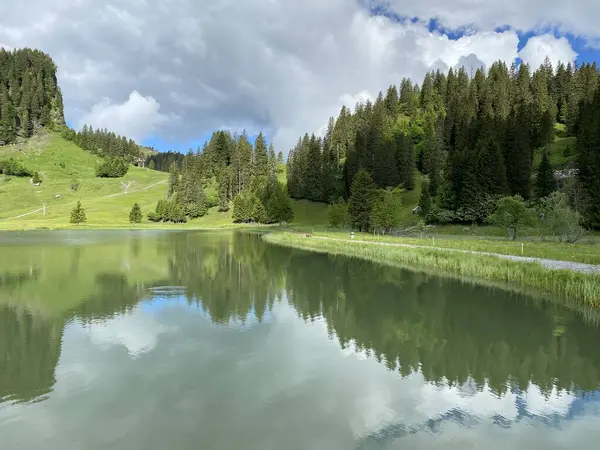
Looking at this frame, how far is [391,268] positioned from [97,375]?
29331 mm

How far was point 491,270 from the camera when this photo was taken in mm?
29656

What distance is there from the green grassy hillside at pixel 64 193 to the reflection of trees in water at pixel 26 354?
3744 inches

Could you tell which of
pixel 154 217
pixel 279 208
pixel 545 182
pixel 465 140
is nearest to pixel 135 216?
pixel 154 217

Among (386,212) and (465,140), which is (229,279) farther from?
(465,140)

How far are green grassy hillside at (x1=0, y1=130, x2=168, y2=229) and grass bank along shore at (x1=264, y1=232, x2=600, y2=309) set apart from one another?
308ft

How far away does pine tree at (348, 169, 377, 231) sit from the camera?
7788 centimetres

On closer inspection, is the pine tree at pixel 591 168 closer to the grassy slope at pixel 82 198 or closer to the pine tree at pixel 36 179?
the grassy slope at pixel 82 198

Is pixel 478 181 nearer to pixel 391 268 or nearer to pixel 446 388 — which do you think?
pixel 391 268

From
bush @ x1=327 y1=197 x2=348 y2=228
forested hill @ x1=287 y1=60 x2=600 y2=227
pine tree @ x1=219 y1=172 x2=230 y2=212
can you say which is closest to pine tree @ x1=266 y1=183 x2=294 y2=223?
forested hill @ x1=287 y1=60 x2=600 y2=227

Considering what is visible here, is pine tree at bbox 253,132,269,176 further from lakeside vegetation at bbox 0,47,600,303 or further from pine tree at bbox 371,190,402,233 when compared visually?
pine tree at bbox 371,190,402,233

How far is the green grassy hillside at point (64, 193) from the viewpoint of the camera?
12350 centimetres

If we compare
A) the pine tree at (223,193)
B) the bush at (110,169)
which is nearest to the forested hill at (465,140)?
the pine tree at (223,193)

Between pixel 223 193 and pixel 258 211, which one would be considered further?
pixel 223 193

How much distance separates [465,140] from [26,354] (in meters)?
104
